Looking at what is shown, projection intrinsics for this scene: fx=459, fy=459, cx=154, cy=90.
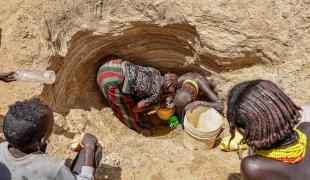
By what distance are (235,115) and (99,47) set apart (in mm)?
2854

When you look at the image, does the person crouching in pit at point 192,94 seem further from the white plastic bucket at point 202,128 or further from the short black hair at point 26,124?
the short black hair at point 26,124

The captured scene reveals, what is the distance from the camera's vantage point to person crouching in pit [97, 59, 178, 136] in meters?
4.87

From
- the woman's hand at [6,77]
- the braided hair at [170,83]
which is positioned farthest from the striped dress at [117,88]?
the woman's hand at [6,77]

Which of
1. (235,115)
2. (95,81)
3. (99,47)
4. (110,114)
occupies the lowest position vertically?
(110,114)

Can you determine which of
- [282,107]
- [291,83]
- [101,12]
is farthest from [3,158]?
[291,83]

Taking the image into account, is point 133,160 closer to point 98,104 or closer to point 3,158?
point 98,104

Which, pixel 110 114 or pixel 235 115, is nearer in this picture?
pixel 235 115

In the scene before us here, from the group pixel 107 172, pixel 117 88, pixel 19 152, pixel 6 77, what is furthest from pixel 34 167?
pixel 117 88

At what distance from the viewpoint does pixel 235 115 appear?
7.65ft

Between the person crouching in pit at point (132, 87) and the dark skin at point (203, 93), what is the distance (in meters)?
0.16

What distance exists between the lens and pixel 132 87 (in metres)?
4.91

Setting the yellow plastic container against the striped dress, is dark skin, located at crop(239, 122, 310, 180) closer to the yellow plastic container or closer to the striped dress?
the striped dress

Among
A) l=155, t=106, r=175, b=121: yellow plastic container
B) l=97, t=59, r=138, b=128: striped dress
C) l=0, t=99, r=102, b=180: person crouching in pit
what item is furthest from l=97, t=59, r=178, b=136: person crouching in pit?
l=0, t=99, r=102, b=180: person crouching in pit

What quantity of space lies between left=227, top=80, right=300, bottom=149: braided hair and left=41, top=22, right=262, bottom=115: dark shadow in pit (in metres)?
2.34
